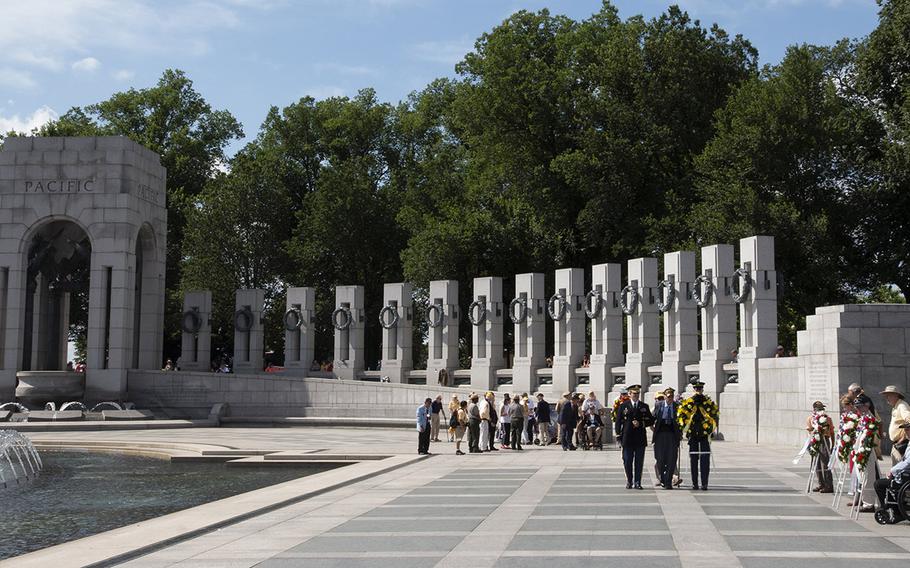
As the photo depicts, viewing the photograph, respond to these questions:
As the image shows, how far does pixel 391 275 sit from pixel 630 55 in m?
19.2

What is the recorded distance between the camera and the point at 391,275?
60625mm

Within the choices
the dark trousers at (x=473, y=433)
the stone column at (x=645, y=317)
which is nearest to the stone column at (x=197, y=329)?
the stone column at (x=645, y=317)

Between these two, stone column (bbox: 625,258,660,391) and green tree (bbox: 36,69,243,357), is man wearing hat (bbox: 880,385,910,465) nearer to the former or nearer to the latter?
stone column (bbox: 625,258,660,391)

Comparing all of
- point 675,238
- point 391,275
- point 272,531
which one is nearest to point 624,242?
point 675,238

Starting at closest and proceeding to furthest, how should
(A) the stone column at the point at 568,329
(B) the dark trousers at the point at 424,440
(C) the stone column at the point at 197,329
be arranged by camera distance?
(B) the dark trousers at the point at 424,440, (A) the stone column at the point at 568,329, (C) the stone column at the point at 197,329

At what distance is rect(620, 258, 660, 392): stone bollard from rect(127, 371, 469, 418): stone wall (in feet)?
28.6

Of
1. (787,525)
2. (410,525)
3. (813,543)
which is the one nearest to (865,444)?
(787,525)

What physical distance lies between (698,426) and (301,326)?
28.6 metres

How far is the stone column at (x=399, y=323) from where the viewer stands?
142 ft

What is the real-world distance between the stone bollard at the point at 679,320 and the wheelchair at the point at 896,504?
2023 cm

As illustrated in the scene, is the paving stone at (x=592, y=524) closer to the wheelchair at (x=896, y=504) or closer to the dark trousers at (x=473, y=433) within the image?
the wheelchair at (x=896, y=504)

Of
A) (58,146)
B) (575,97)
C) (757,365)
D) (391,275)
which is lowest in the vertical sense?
(757,365)

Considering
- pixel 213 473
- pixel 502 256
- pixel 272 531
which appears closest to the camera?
pixel 272 531

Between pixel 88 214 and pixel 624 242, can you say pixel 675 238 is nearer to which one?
pixel 624 242
